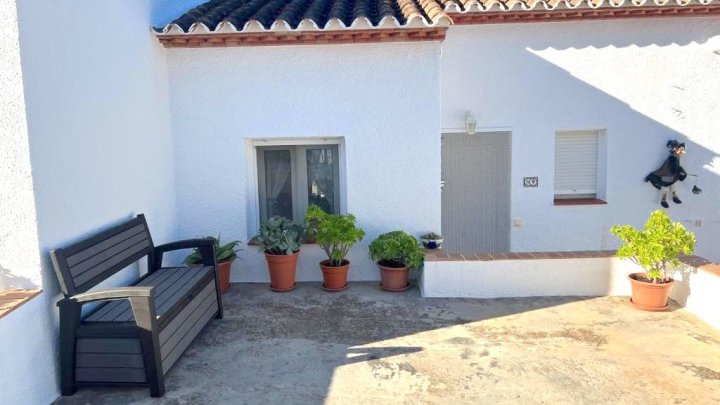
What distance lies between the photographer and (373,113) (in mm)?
7203

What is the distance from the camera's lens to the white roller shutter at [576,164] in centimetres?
895

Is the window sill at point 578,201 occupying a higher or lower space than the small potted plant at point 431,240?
higher

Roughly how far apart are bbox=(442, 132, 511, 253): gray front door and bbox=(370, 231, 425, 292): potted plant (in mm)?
2389

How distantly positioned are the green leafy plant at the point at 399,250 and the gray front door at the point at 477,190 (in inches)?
94.9

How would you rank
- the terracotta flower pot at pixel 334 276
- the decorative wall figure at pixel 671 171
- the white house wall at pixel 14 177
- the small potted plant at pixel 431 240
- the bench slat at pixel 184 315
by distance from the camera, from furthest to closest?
the decorative wall figure at pixel 671 171 < the small potted plant at pixel 431 240 < the terracotta flower pot at pixel 334 276 < the bench slat at pixel 184 315 < the white house wall at pixel 14 177

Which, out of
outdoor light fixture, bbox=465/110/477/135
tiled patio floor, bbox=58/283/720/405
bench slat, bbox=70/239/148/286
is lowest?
tiled patio floor, bbox=58/283/720/405

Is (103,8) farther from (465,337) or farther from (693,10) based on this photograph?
(693,10)

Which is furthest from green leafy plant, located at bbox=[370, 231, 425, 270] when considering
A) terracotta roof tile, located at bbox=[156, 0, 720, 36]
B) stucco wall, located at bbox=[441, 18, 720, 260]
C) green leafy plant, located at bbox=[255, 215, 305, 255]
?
terracotta roof tile, located at bbox=[156, 0, 720, 36]

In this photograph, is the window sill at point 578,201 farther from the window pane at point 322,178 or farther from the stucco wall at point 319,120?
the window pane at point 322,178

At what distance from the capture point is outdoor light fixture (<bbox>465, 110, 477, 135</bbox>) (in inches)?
332

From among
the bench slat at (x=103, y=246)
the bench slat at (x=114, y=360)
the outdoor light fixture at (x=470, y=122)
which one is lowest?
the bench slat at (x=114, y=360)

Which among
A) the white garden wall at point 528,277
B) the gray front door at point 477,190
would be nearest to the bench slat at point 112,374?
the white garden wall at point 528,277

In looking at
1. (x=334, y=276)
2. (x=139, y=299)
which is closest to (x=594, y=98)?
(x=334, y=276)

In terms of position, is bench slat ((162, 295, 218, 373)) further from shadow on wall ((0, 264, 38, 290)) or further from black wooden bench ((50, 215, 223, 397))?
shadow on wall ((0, 264, 38, 290))
